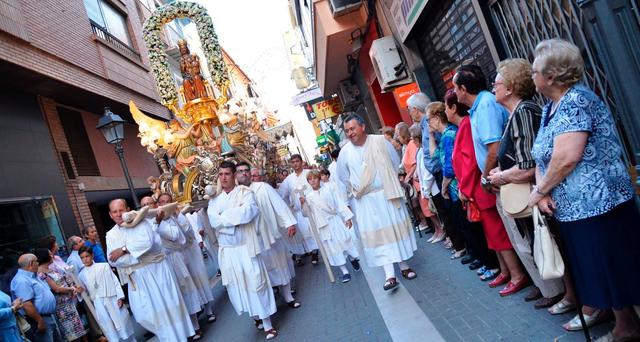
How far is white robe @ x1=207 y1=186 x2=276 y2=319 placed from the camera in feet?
19.2

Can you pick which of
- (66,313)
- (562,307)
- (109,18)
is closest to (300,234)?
(66,313)

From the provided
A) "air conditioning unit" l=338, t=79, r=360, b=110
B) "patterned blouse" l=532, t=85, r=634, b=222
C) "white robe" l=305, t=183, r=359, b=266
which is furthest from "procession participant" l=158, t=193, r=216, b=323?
"air conditioning unit" l=338, t=79, r=360, b=110

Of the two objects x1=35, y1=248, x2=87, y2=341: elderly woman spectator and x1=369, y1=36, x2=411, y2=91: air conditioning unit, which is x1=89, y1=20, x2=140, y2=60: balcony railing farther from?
x1=35, y1=248, x2=87, y2=341: elderly woman spectator

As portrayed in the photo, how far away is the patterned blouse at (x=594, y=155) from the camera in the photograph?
276cm

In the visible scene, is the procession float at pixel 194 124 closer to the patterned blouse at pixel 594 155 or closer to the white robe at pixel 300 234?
the white robe at pixel 300 234

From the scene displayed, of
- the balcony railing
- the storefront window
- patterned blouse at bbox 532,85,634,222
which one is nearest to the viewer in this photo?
patterned blouse at bbox 532,85,634,222

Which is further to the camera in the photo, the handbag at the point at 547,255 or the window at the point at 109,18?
the window at the point at 109,18

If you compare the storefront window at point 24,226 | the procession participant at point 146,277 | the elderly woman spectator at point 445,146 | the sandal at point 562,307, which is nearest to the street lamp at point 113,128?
the storefront window at point 24,226

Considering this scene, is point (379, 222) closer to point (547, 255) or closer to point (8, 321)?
point (547, 255)

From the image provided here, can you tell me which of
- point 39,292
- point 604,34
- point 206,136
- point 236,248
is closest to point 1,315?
point 39,292

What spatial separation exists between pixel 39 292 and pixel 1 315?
1212mm

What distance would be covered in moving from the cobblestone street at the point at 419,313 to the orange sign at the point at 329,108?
16.0 metres

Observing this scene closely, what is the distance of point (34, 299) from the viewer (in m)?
6.42

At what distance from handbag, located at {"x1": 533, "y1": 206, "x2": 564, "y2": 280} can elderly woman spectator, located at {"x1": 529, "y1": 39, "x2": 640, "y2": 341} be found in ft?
0.45
